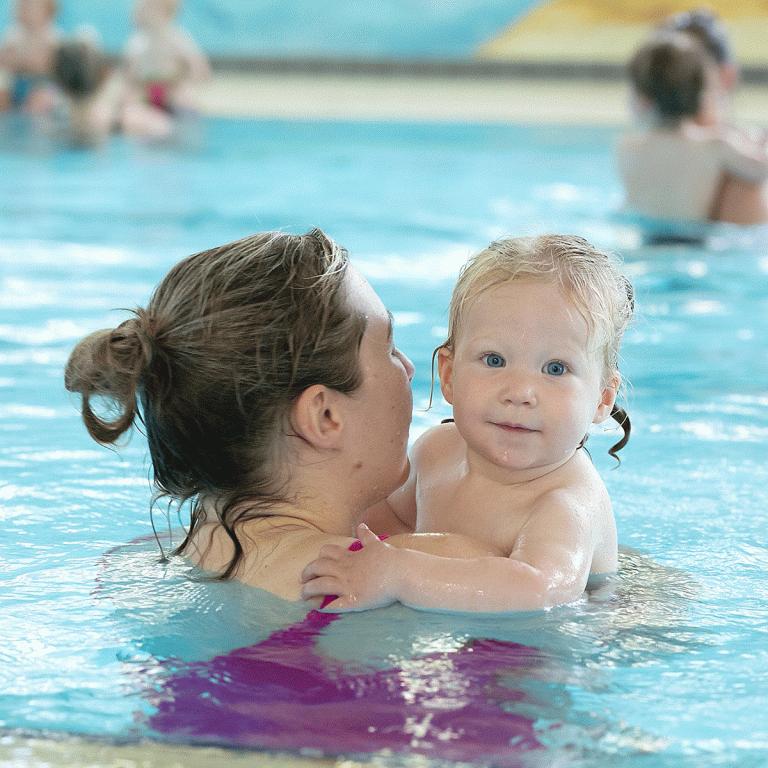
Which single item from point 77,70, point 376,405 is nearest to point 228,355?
point 376,405

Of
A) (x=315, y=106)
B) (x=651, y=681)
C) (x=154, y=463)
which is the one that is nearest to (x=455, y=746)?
(x=651, y=681)

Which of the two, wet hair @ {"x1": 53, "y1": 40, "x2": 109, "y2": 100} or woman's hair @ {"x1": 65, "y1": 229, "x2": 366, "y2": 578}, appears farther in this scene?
wet hair @ {"x1": 53, "y1": 40, "x2": 109, "y2": 100}

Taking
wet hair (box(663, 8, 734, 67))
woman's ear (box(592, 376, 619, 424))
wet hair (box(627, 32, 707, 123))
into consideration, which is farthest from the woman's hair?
wet hair (box(663, 8, 734, 67))

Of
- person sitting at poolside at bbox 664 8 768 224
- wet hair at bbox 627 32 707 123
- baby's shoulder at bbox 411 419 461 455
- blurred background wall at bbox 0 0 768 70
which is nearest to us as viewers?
baby's shoulder at bbox 411 419 461 455

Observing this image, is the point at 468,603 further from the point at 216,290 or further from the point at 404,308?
the point at 404,308

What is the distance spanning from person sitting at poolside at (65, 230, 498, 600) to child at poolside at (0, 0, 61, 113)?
1127cm

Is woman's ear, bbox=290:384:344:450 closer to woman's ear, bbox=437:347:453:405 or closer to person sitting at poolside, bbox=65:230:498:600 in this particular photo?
person sitting at poolside, bbox=65:230:498:600

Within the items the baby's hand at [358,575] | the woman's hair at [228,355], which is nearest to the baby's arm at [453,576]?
the baby's hand at [358,575]

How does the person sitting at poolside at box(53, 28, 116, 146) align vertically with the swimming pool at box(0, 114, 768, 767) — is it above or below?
above

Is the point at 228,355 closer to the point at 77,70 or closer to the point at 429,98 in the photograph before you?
→ the point at 77,70

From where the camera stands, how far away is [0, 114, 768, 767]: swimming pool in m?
1.85

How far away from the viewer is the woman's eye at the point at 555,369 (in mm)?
2152

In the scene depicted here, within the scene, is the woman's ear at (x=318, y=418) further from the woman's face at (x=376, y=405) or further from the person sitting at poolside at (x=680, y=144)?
the person sitting at poolside at (x=680, y=144)

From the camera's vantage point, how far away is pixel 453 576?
6.58 ft
